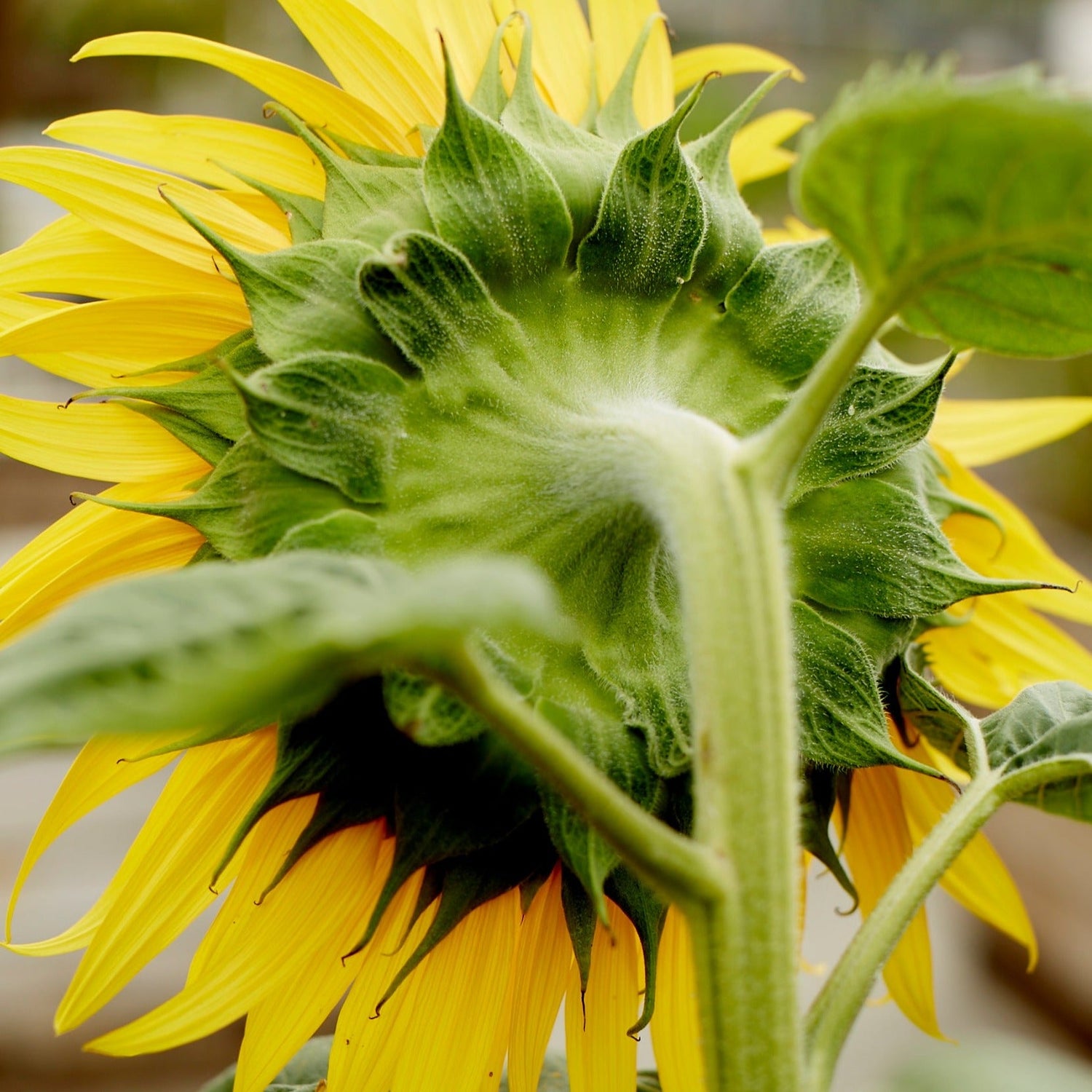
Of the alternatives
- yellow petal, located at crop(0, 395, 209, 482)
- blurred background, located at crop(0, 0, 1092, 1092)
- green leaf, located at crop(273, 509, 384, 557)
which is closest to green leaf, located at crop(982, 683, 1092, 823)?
green leaf, located at crop(273, 509, 384, 557)

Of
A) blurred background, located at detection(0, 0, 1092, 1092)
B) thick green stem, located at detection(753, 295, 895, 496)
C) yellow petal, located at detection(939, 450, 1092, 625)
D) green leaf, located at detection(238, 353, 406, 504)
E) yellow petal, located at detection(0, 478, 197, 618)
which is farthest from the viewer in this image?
blurred background, located at detection(0, 0, 1092, 1092)

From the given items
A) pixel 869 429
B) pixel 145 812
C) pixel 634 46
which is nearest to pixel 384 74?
pixel 634 46

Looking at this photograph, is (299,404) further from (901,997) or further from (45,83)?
(45,83)

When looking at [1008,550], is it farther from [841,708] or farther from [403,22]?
[403,22]

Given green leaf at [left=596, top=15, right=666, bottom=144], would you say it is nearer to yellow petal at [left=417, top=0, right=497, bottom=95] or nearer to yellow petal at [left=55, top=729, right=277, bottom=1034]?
yellow petal at [left=417, top=0, right=497, bottom=95]

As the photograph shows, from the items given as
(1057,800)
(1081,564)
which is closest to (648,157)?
(1057,800)

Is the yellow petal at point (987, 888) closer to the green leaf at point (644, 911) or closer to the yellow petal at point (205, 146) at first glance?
the green leaf at point (644, 911)

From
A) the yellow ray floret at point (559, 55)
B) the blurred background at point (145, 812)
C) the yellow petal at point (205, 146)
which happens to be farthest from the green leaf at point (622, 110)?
the blurred background at point (145, 812)
